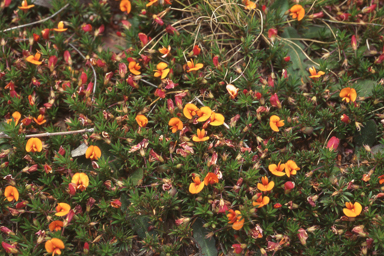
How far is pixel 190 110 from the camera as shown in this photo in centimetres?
350

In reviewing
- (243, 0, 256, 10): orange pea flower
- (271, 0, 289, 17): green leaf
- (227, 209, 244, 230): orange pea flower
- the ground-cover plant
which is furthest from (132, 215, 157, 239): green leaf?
(271, 0, 289, 17): green leaf

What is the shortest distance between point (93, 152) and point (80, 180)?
0.29 m

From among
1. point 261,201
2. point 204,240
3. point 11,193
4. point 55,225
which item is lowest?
point 204,240

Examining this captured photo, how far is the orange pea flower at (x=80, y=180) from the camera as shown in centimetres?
325

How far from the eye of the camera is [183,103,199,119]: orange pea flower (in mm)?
3461

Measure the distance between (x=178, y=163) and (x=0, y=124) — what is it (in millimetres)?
2027

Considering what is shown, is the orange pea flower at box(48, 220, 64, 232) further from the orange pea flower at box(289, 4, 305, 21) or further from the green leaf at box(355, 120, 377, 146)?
the orange pea flower at box(289, 4, 305, 21)

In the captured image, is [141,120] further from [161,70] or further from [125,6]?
[125,6]

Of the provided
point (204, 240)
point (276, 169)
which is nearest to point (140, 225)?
point (204, 240)

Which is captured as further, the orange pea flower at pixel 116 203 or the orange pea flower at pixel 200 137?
the orange pea flower at pixel 200 137

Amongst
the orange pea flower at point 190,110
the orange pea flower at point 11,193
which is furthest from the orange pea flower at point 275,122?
the orange pea flower at point 11,193

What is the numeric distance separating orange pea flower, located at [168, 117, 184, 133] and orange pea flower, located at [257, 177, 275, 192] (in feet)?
3.07

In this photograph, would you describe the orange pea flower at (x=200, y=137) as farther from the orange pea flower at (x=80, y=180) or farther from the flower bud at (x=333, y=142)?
the flower bud at (x=333, y=142)

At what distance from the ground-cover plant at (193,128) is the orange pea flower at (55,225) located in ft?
0.07
